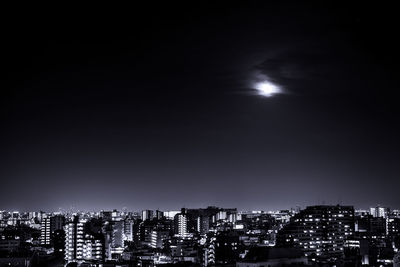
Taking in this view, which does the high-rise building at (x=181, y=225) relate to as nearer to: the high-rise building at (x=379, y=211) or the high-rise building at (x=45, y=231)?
the high-rise building at (x=45, y=231)

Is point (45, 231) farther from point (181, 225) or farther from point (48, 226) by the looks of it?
point (181, 225)

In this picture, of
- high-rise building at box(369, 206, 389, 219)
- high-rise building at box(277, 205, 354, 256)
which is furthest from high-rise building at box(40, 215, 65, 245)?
high-rise building at box(369, 206, 389, 219)

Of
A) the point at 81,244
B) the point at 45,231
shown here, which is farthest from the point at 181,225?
the point at 81,244

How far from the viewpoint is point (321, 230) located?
155 feet

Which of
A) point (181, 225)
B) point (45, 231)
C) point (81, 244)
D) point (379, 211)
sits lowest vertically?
point (81, 244)

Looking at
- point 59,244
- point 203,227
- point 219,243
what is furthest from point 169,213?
point 219,243

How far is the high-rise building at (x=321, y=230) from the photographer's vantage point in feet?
151

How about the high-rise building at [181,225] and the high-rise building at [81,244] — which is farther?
the high-rise building at [181,225]

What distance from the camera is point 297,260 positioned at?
24453mm

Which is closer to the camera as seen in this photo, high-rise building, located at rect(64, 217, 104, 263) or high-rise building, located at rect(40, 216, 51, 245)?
high-rise building, located at rect(64, 217, 104, 263)

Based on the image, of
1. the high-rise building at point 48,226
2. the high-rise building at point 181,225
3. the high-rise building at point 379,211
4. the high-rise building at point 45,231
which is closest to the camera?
the high-rise building at point 45,231

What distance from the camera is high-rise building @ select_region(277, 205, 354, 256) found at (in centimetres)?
4588

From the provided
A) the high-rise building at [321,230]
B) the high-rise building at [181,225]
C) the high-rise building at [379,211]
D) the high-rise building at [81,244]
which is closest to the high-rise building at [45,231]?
the high-rise building at [81,244]

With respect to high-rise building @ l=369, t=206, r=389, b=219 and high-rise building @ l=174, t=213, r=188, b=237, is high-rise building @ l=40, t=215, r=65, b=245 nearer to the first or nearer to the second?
high-rise building @ l=174, t=213, r=188, b=237
